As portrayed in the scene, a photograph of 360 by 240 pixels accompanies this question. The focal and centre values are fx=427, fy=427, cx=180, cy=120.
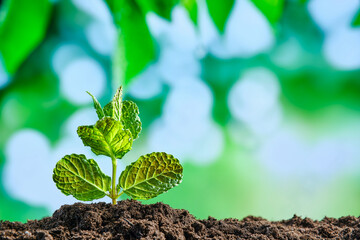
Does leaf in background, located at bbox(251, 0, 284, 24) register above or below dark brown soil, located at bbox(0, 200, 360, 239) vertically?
above

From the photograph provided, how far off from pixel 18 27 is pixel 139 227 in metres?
1.52

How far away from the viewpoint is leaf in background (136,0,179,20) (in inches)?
75.9

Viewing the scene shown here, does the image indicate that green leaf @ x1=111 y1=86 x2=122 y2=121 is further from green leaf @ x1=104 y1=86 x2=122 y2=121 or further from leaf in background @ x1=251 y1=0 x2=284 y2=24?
leaf in background @ x1=251 y1=0 x2=284 y2=24

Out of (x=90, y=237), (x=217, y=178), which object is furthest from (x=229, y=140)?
(x=90, y=237)

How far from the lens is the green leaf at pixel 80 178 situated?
3.72 feet

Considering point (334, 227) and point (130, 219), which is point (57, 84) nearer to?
point (130, 219)

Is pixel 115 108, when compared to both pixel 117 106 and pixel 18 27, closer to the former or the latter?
pixel 117 106

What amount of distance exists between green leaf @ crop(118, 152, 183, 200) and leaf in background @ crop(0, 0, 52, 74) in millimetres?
1160

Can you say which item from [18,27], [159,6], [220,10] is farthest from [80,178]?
[18,27]

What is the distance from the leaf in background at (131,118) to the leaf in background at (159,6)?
0.84 metres

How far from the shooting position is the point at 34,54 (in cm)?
245

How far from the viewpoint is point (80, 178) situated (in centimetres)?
115

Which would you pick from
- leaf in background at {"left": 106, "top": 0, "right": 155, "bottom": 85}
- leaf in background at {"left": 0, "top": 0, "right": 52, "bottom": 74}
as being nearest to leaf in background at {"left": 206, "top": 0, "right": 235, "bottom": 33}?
leaf in background at {"left": 106, "top": 0, "right": 155, "bottom": 85}

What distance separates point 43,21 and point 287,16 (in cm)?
139
